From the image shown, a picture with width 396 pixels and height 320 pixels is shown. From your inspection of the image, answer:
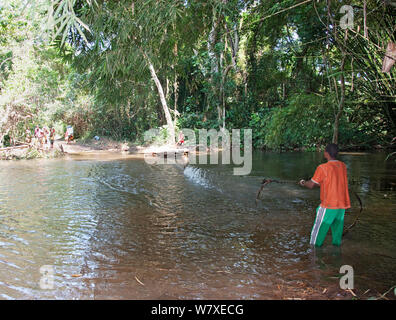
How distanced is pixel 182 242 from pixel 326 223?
214cm

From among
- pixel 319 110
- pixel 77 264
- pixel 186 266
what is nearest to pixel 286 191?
pixel 319 110

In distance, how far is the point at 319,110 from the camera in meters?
12.2

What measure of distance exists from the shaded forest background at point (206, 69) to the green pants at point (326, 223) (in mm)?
1899

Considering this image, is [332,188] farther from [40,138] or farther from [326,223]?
[40,138]

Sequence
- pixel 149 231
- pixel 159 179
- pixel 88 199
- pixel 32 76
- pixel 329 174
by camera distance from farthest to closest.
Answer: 1. pixel 32 76
2. pixel 159 179
3. pixel 88 199
4. pixel 149 231
5. pixel 329 174

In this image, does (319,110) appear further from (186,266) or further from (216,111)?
(216,111)

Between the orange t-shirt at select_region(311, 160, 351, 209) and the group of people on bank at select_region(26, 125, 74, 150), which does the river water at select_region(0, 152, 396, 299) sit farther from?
the group of people on bank at select_region(26, 125, 74, 150)

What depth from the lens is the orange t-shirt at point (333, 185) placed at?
15.0ft

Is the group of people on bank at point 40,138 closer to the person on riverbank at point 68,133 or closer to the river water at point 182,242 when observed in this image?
the person on riverbank at point 68,133

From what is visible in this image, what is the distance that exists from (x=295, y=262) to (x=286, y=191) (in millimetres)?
5251

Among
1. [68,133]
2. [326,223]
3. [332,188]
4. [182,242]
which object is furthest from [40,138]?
[332,188]

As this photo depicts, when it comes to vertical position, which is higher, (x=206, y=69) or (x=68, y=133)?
(x=206, y=69)

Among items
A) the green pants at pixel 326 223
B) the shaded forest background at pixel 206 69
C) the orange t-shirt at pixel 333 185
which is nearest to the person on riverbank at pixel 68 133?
the shaded forest background at pixel 206 69

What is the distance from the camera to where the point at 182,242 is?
18.5ft
